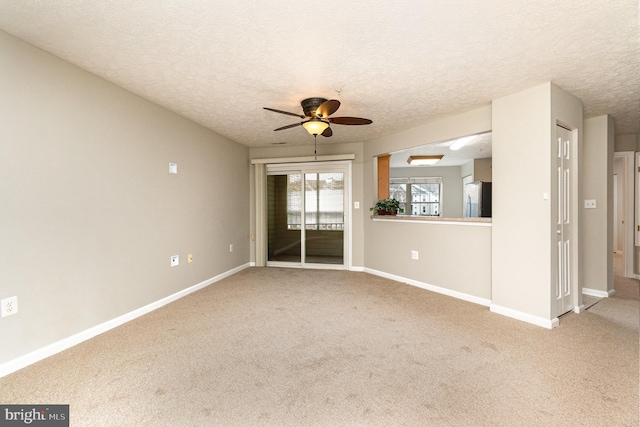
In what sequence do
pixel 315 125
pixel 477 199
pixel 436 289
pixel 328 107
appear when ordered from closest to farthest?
pixel 328 107 < pixel 315 125 < pixel 436 289 < pixel 477 199

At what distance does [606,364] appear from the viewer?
2.17 metres

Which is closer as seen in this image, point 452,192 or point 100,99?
point 100,99

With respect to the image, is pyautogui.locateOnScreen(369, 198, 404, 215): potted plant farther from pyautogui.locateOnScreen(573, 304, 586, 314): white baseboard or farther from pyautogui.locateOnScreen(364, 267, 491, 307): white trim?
pyautogui.locateOnScreen(573, 304, 586, 314): white baseboard

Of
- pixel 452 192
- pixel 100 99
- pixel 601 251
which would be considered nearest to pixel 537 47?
pixel 601 251

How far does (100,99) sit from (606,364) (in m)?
4.81

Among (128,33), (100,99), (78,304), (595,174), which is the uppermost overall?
(128,33)

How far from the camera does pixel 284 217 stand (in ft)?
19.2

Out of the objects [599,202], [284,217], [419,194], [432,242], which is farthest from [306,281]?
[419,194]

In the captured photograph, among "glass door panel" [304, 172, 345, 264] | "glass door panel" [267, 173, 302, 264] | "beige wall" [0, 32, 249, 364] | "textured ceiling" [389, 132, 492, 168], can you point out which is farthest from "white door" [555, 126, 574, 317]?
"beige wall" [0, 32, 249, 364]

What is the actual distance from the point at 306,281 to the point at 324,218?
1.44m

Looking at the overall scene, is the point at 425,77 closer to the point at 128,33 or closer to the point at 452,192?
the point at 128,33

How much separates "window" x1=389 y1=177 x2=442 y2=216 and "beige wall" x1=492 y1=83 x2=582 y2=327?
17.7ft

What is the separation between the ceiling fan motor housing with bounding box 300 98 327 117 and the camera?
3055 mm

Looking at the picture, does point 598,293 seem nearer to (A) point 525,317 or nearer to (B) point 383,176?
(A) point 525,317
